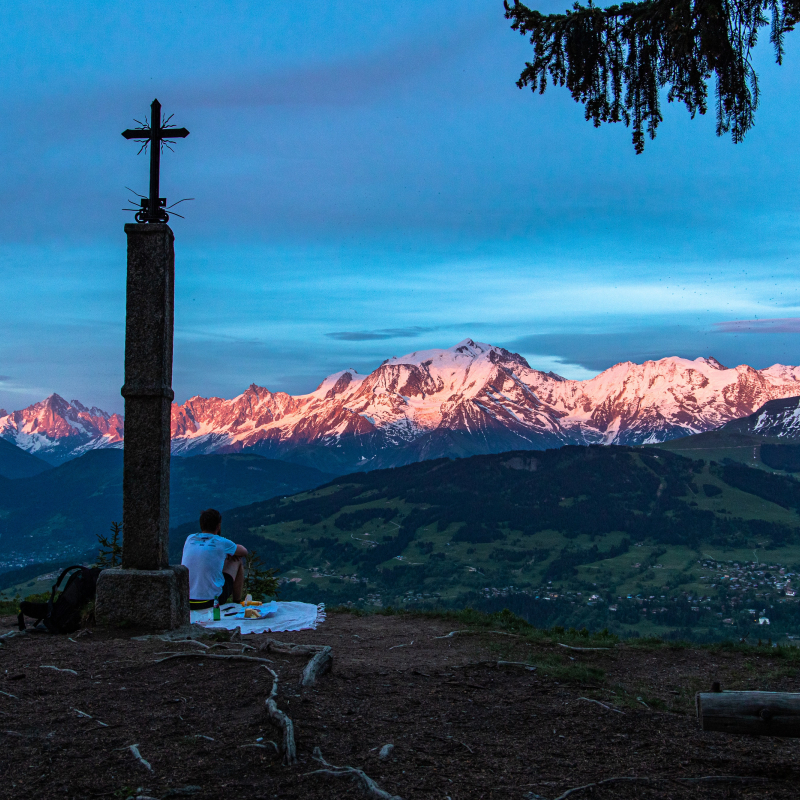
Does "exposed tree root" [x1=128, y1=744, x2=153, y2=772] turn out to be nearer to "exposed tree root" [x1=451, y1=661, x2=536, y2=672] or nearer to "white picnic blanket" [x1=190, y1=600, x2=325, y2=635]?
"exposed tree root" [x1=451, y1=661, x2=536, y2=672]

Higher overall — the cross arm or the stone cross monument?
the cross arm

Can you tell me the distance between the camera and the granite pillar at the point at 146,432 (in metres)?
13.1

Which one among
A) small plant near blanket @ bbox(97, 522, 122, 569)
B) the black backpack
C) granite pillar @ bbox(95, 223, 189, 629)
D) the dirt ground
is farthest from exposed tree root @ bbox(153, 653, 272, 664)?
small plant near blanket @ bbox(97, 522, 122, 569)

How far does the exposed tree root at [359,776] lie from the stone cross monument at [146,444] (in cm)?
721

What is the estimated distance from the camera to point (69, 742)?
7.29 metres

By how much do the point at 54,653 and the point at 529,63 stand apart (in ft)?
33.6

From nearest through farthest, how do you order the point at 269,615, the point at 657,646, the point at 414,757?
1. the point at 414,757
2. the point at 657,646
3. the point at 269,615

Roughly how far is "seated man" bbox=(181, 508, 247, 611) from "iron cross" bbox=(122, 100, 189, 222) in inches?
233

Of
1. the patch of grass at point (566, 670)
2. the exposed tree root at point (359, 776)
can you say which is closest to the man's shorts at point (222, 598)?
the patch of grass at point (566, 670)

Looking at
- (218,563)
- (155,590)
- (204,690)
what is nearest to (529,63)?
(204,690)

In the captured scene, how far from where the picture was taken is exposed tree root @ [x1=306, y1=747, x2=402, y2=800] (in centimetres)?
608

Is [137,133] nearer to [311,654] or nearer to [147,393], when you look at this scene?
[147,393]

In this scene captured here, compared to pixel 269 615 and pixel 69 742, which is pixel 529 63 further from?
pixel 269 615

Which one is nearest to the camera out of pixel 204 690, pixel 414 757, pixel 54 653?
pixel 414 757
